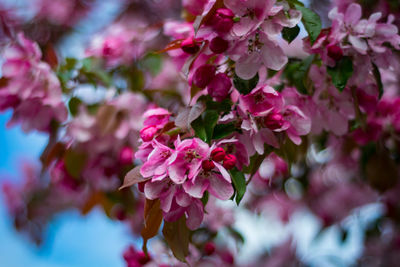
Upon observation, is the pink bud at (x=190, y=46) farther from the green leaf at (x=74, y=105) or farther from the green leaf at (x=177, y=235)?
the green leaf at (x=74, y=105)

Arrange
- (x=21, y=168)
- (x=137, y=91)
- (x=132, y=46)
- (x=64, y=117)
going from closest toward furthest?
(x=64, y=117) < (x=137, y=91) < (x=132, y=46) < (x=21, y=168)

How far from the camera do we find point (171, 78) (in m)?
2.05

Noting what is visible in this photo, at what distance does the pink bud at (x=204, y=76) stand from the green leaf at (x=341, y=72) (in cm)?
26

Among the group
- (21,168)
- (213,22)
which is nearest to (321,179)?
(213,22)

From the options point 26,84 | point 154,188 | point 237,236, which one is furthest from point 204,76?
point 237,236

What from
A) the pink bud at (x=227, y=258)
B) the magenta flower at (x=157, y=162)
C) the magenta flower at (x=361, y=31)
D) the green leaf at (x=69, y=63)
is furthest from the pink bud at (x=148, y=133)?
the pink bud at (x=227, y=258)

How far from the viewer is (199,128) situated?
2.60 ft

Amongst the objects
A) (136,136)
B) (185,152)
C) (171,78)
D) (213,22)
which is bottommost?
(171,78)

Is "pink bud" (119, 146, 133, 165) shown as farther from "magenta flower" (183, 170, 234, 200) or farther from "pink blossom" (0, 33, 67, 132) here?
"magenta flower" (183, 170, 234, 200)

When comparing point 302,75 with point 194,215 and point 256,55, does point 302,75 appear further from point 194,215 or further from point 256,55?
point 194,215

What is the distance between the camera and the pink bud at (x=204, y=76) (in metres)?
0.84

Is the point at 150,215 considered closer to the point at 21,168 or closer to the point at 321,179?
the point at 321,179

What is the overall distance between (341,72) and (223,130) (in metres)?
0.29

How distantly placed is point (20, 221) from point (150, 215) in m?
2.05
